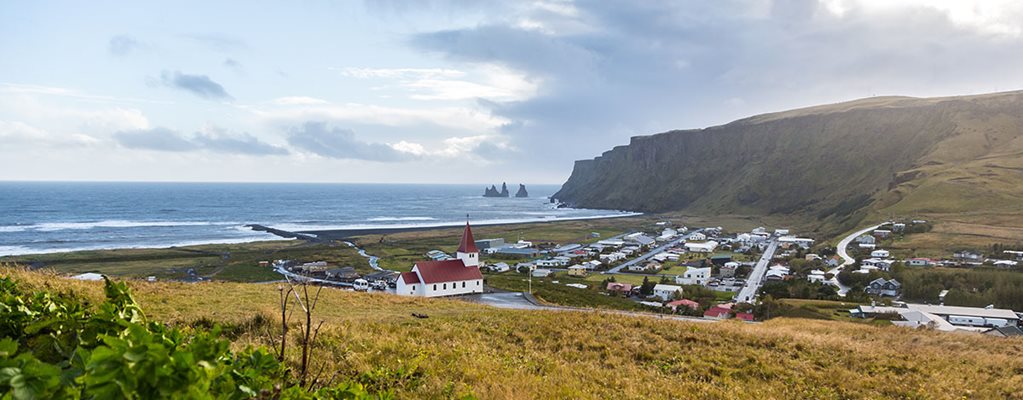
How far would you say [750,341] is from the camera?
569 inches

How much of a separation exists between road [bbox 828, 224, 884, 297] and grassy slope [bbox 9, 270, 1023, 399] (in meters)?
46.1

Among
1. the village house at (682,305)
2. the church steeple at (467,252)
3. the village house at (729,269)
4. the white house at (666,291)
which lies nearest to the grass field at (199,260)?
the church steeple at (467,252)

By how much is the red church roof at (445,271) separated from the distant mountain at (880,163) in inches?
3543

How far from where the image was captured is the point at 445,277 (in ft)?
138

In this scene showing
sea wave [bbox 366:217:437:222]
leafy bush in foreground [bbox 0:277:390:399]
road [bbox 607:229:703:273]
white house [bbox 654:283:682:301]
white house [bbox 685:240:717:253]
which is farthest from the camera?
sea wave [bbox 366:217:437:222]

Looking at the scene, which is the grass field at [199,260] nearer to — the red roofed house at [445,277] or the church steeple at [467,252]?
the red roofed house at [445,277]

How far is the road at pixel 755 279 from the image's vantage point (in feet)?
178

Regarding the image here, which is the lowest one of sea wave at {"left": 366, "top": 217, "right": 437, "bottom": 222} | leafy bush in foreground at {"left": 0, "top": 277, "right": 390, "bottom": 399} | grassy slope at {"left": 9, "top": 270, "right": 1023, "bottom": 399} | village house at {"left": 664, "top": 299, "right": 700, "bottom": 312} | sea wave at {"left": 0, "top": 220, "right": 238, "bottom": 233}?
village house at {"left": 664, "top": 299, "right": 700, "bottom": 312}

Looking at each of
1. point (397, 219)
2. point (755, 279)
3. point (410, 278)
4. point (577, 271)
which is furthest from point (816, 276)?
point (397, 219)

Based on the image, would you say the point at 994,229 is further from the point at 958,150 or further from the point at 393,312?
the point at 393,312

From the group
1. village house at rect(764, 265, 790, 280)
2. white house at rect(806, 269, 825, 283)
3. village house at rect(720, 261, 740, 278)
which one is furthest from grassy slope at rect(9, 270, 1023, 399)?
village house at rect(720, 261, 740, 278)

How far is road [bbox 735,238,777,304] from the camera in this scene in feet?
178

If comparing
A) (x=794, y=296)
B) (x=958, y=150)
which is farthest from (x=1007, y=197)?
(x=794, y=296)

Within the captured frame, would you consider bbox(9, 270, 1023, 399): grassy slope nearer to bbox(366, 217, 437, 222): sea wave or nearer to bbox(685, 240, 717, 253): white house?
bbox(685, 240, 717, 253): white house
